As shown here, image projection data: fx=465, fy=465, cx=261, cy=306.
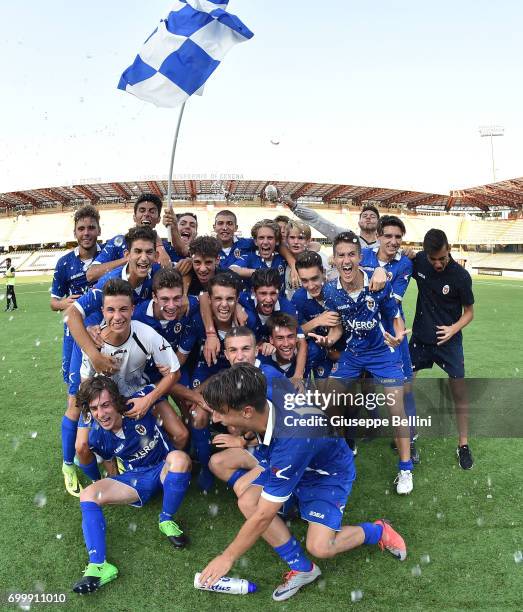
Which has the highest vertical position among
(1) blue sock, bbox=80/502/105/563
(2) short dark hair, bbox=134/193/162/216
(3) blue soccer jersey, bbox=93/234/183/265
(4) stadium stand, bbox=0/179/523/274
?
(4) stadium stand, bbox=0/179/523/274

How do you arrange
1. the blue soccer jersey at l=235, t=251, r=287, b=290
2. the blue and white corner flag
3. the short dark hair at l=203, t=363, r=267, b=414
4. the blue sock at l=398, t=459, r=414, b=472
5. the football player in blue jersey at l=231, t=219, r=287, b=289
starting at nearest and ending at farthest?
the short dark hair at l=203, t=363, r=267, b=414, the blue sock at l=398, t=459, r=414, b=472, the football player in blue jersey at l=231, t=219, r=287, b=289, the blue soccer jersey at l=235, t=251, r=287, b=290, the blue and white corner flag

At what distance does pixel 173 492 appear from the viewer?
285 centimetres

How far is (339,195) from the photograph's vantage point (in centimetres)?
5197

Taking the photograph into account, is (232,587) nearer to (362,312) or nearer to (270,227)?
(362,312)

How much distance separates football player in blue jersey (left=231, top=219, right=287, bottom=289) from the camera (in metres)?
4.24

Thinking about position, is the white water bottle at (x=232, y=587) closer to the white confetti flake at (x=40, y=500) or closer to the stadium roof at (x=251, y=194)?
the white confetti flake at (x=40, y=500)

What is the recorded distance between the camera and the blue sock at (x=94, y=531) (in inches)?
98.0

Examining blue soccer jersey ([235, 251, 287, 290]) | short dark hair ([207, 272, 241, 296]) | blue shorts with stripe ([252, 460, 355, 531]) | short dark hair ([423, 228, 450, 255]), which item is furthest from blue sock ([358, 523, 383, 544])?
blue soccer jersey ([235, 251, 287, 290])

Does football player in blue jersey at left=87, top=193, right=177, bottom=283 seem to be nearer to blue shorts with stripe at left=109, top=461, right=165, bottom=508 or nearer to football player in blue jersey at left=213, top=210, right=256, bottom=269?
football player in blue jersey at left=213, top=210, right=256, bottom=269

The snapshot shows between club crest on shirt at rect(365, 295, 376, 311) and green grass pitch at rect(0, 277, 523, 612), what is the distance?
1.32 m

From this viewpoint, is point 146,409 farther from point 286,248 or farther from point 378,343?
point 286,248

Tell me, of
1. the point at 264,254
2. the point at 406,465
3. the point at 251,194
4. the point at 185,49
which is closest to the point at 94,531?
the point at 406,465

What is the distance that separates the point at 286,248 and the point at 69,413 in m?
2.36

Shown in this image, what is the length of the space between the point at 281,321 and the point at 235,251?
4.30 feet
